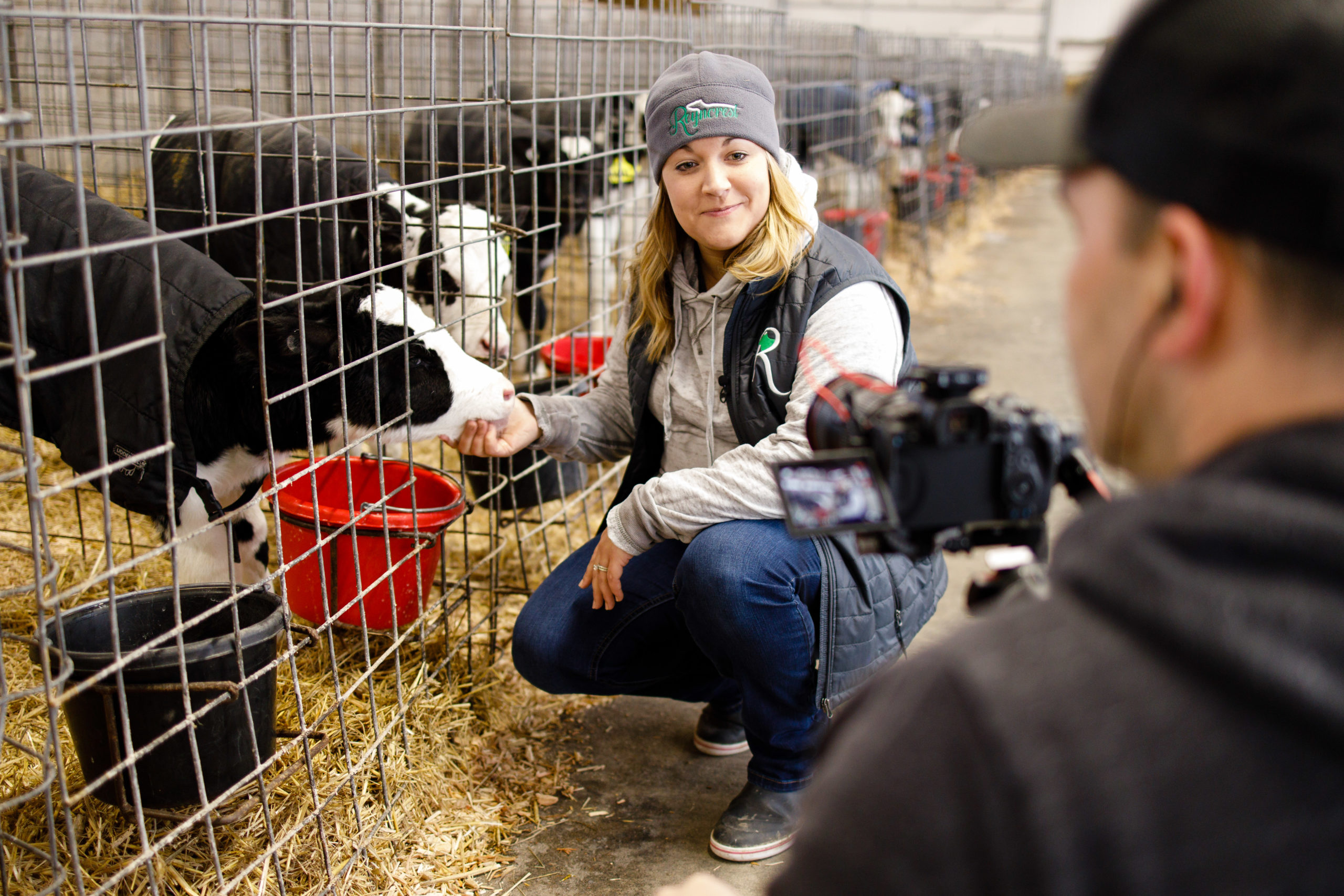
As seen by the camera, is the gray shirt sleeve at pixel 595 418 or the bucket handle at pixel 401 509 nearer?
the bucket handle at pixel 401 509

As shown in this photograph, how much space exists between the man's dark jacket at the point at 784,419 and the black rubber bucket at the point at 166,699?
1.00 meters

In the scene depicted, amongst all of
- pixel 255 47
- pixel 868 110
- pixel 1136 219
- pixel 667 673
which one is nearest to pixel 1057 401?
pixel 868 110

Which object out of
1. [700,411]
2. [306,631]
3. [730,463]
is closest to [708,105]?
[700,411]

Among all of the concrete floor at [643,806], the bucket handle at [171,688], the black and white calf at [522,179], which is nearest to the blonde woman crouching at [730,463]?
the concrete floor at [643,806]

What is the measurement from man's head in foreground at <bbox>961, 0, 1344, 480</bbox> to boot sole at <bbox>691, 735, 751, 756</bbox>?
6.88ft

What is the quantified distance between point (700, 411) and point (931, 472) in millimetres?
1422

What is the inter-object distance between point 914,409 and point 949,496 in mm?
87

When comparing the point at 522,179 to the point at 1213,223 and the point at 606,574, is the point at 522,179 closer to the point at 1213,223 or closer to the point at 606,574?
the point at 606,574

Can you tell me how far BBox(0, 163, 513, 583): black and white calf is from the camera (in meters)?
1.88

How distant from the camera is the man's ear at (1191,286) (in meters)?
0.64

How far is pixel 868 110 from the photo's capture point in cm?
743

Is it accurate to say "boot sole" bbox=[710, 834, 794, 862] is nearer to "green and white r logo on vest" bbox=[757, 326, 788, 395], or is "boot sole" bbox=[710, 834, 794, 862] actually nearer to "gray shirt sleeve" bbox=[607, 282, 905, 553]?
"gray shirt sleeve" bbox=[607, 282, 905, 553]

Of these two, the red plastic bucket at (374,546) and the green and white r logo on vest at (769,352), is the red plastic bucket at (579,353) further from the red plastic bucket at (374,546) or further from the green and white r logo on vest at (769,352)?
the green and white r logo on vest at (769,352)

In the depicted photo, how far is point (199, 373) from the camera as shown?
2506mm
